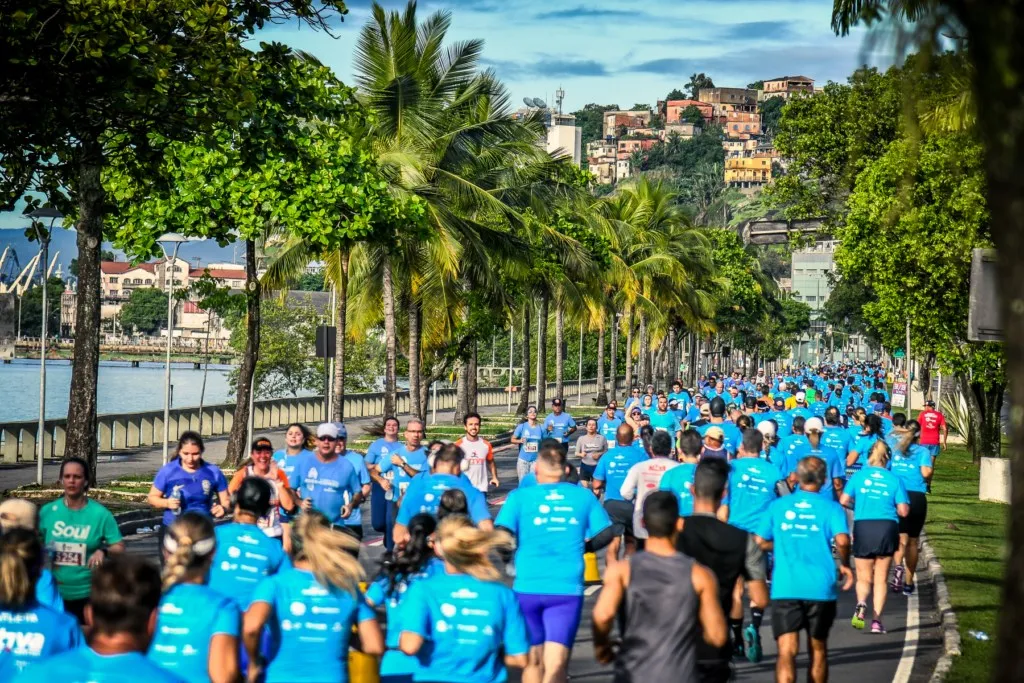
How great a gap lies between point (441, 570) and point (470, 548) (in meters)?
0.21

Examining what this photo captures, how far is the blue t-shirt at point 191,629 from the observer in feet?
20.1

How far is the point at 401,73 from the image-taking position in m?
32.9

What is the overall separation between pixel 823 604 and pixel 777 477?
251 centimetres

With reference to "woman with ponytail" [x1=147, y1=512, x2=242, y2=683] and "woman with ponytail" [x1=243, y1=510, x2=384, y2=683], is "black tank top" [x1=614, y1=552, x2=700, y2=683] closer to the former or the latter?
"woman with ponytail" [x1=243, y1=510, x2=384, y2=683]

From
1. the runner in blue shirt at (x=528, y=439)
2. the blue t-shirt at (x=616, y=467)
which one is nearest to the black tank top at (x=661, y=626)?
the blue t-shirt at (x=616, y=467)

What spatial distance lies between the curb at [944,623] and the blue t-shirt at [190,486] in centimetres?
550

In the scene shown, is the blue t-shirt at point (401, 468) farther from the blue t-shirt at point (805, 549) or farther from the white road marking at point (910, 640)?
the blue t-shirt at point (805, 549)

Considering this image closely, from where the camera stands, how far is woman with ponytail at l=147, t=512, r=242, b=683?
6.09 metres

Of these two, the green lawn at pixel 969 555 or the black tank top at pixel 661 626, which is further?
the green lawn at pixel 969 555

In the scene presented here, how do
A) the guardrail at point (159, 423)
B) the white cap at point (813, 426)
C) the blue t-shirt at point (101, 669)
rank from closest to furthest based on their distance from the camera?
1. the blue t-shirt at point (101, 669)
2. the white cap at point (813, 426)
3. the guardrail at point (159, 423)

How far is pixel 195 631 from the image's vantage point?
20.1 feet

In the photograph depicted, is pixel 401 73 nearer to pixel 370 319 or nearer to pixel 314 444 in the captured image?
pixel 370 319

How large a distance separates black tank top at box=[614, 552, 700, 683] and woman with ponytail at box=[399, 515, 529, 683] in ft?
1.59

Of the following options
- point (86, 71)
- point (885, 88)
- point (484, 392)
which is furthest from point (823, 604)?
point (484, 392)
